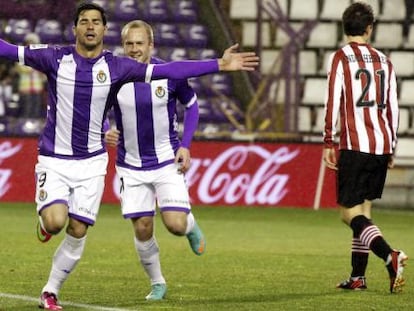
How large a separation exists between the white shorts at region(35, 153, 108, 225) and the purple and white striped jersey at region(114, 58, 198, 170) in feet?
2.57

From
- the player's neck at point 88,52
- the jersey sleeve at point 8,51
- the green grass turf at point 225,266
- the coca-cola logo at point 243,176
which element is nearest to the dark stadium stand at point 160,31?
the coca-cola logo at point 243,176

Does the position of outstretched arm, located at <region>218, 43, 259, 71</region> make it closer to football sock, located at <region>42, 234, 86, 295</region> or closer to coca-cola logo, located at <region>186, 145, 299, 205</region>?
football sock, located at <region>42, 234, 86, 295</region>

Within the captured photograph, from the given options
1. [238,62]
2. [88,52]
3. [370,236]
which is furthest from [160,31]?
[238,62]

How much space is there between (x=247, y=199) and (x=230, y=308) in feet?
32.2

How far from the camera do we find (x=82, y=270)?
10016 millimetres

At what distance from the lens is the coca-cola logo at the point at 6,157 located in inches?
687

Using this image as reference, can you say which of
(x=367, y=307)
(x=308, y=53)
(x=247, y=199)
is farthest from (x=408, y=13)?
(x=367, y=307)

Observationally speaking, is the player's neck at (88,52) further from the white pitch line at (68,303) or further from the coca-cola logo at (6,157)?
the coca-cola logo at (6,157)

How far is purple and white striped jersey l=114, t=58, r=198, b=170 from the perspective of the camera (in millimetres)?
8516

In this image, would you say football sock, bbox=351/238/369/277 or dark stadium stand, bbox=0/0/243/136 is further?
dark stadium stand, bbox=0/0/243/136

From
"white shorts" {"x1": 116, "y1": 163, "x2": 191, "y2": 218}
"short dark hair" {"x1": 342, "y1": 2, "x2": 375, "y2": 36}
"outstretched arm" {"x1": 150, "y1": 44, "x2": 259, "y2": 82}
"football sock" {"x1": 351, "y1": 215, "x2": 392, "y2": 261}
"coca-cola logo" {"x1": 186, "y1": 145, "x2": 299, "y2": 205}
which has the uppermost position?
"short dark hair" {"x1": 342, "y1": 2, "x2": 375, "y2": 36}

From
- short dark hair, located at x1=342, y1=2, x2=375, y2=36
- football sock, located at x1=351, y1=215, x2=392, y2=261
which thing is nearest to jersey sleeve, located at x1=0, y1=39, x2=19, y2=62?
short dark hair, located at x1=342, y1=2, x2=375, y2=36

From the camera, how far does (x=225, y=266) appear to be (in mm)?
10578

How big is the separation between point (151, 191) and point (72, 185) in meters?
0.93
